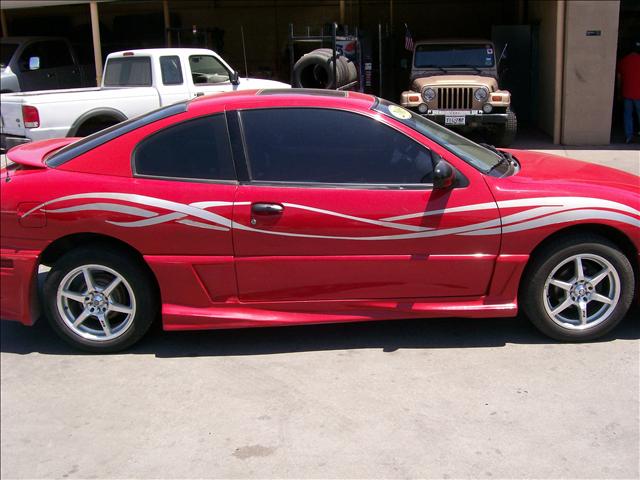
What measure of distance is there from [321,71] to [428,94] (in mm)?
2695

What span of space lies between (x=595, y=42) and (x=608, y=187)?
852cm

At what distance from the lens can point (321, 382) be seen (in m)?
4.21

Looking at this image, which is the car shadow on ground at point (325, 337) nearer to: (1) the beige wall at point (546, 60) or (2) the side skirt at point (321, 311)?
(2) the side skirt at point (321, 311)

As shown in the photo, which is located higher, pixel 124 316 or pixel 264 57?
pixel 264 57

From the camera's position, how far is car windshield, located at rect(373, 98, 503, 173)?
4.59 meters

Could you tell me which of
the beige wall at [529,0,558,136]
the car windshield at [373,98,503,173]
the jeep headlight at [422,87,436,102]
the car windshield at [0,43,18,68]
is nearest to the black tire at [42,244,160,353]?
the car windshield at [373,98,503,173]

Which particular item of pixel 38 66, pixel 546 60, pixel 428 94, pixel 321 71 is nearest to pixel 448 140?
pixel 428 94

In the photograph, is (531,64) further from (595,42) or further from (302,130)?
(302,130)

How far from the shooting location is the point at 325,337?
4848mm

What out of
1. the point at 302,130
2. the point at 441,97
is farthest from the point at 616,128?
the point at 302,130

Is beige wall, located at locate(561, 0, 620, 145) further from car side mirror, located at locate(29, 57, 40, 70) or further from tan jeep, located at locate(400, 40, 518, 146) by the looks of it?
car side mirror, located at locate(29, 57, 40, 70)

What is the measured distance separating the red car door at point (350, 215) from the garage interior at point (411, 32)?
8.81 meters

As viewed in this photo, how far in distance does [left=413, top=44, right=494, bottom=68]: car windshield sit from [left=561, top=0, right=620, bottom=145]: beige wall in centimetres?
146

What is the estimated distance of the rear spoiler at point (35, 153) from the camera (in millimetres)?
4762
